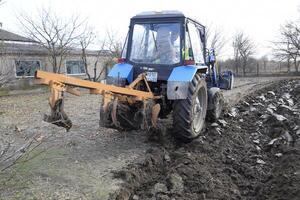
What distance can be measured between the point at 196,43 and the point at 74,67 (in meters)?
24.3

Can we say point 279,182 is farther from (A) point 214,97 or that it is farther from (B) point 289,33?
(B) point 289,33

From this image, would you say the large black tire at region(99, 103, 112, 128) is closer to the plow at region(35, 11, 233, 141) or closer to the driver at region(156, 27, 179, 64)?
the plow at region(35, 11, 233, 141)

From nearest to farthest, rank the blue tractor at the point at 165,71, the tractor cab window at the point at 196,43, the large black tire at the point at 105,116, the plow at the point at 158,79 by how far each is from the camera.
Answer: the large black tire at the point at 105,116
the plow at the point at 158,79
the blue tractor at the point at 165,71
the tractor cab window at the point at 196,43

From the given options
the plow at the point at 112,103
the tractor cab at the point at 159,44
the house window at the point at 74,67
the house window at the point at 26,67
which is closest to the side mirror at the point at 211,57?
the tractor cab at the point at 159,44

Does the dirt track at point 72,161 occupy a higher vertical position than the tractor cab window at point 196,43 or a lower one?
lower

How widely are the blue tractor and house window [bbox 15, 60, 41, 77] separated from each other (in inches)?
716

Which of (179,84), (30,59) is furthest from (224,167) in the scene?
(30,59)

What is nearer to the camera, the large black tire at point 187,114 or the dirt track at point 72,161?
the dirt track at point 72,161

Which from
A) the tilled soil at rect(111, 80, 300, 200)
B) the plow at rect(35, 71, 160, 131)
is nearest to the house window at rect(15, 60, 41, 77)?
the tilled soil at rect(111, 80, 300, 200)

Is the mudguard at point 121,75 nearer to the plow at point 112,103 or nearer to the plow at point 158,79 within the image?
the plow at point 158,79

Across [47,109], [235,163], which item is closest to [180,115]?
[235,163]

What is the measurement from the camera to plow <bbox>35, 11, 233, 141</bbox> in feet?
22.6

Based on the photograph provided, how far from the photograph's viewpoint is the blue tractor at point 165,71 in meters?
7.06

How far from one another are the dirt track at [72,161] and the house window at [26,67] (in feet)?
52.7
